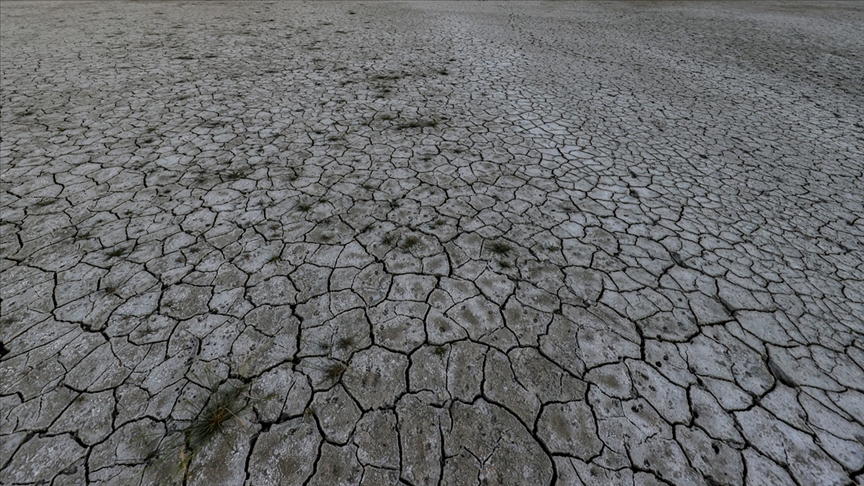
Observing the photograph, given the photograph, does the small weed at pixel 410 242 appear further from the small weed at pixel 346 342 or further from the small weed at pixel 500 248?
the small weed at pixel 346 342

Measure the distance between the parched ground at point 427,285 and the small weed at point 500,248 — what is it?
0.05 ft

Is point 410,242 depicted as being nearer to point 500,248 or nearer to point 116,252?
point 500,248

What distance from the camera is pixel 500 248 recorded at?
259 centimetres

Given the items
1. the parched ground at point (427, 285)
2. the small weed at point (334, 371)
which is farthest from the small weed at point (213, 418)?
the small weed at point (334, 371)

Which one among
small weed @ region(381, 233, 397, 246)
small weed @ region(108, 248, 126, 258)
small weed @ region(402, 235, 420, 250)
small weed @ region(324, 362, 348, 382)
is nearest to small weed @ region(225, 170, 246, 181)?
small weed @ region(108, 248, 126, 258)

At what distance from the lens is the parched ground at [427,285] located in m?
1.59

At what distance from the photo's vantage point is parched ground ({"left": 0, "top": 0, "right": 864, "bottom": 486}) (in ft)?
5.23

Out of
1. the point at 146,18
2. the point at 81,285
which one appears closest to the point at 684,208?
the point at 81,285

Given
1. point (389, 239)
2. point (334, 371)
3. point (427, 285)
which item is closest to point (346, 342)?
point (334, 371)

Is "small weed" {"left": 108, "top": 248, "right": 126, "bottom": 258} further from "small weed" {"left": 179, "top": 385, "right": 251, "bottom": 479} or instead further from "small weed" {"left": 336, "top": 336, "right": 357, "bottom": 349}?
"small weed" {"left": 336, "top": 336, "right": 357, "bottom": 349}

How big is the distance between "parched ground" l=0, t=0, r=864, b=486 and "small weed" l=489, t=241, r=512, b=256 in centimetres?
1

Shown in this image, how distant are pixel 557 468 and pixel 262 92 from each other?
16.5ft

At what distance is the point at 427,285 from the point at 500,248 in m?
0.58

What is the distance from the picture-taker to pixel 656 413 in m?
1.71
